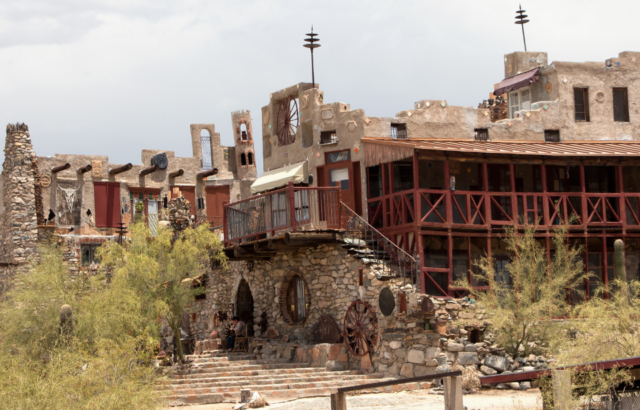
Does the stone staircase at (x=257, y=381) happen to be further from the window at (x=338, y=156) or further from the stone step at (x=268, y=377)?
the window at (x=338, y=156)

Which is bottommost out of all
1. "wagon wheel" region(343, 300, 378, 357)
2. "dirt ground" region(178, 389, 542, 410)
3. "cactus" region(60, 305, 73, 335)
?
"dirt ground" region(178, 389, 542, 410)

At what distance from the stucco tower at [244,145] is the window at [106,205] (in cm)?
671

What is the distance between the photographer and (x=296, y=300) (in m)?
26.8

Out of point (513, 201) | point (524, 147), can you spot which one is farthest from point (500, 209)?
point (524, 147)

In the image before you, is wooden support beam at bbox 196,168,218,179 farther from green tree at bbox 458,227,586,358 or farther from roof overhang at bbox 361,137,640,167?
green tree at bbox 458,227,586,358

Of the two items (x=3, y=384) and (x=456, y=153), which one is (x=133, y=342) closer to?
(x=3, y=384)

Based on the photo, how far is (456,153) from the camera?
960 inches

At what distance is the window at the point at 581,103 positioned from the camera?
29016 millimetres

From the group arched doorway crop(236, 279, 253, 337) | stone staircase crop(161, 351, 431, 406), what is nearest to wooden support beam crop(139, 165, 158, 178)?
arched doorway crop(236, 279, 253, 337)

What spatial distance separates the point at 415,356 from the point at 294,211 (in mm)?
4965

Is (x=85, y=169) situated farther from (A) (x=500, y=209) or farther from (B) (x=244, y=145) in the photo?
(A) (x=500, y=209)

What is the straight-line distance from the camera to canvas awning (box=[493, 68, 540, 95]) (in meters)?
29.3

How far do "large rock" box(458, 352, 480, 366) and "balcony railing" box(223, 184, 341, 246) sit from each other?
498 centimetres

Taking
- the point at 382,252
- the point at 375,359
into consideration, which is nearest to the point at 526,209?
the point at 382,252
